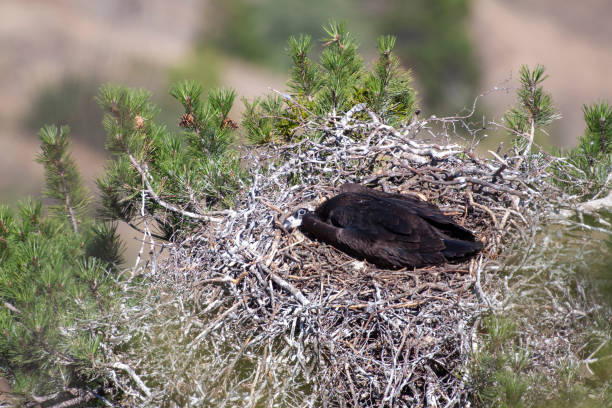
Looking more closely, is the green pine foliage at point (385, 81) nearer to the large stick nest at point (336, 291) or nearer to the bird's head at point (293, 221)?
the large stick nest at point (336, 291)

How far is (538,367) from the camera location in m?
2.60

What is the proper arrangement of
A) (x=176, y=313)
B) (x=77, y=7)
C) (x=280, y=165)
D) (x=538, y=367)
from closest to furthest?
(x=538, y=367) → (x=176, y=313) → (x=280, y=165) → (x=77, y=7)

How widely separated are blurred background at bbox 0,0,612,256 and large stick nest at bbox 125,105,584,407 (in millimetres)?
11251

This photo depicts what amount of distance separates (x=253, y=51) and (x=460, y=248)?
58.7 ft

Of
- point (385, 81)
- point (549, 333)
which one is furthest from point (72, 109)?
A: point (549, 333)

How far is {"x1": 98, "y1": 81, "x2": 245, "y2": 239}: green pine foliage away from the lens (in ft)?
12.2

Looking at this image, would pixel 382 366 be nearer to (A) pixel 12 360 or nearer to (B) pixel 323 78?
(A) pixel 12 360

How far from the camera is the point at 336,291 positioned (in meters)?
3.21

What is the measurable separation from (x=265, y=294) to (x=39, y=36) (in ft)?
63.5

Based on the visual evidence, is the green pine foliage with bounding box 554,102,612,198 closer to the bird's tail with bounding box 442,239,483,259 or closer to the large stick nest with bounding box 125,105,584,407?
the large stick nest with bounding box 125,105,584,407

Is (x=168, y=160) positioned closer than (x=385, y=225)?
No

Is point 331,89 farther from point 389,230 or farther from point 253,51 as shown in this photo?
point 253,51

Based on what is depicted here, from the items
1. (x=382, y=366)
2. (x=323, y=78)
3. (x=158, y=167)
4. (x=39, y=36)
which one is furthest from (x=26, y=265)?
(x=39, y=36)

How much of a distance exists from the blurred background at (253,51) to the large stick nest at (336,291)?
36.9 feet
